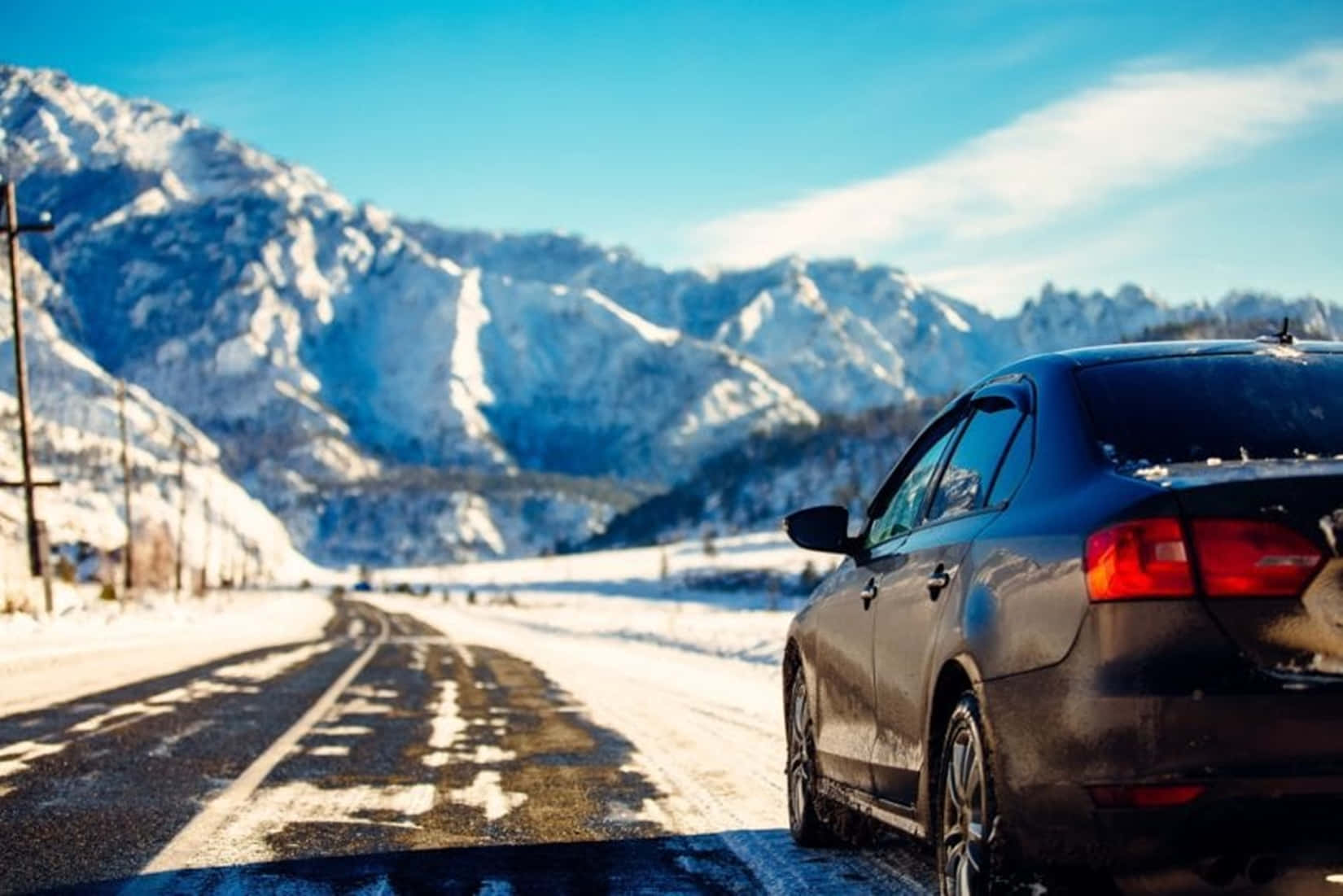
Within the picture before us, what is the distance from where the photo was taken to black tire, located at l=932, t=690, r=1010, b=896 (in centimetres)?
394

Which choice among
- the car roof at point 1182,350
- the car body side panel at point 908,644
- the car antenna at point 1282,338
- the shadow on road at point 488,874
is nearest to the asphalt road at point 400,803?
the shadow on road at point 488,874

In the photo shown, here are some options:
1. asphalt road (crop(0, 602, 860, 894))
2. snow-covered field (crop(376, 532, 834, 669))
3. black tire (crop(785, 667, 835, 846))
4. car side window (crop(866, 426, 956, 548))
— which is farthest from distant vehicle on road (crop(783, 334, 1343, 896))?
snow-covered field (crop(376, 532, 834, 669))

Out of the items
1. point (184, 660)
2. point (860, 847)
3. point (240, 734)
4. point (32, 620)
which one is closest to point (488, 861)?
point (860, 847)

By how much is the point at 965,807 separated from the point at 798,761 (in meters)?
2.48

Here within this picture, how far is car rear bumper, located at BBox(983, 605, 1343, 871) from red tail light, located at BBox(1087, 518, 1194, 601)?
0.06m

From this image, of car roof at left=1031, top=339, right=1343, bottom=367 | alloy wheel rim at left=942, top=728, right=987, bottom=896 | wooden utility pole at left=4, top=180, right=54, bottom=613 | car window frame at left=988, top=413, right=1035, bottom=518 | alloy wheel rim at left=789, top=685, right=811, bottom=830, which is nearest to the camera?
alloy wheel rim at left=942, top=728, right=987, bottom=896

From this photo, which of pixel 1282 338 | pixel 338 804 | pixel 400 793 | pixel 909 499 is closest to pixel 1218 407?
pixel 1282 338

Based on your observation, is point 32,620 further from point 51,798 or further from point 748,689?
point 51,798

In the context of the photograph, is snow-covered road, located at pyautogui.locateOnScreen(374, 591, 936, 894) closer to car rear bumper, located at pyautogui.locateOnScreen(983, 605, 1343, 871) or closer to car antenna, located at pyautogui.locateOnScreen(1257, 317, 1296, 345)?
car rear bumper, located at pyautogui.locateOnScreen(983, 605, 1343, 871)

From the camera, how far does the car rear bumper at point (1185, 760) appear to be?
11.0 ft

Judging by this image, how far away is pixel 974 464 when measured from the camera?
197 inches

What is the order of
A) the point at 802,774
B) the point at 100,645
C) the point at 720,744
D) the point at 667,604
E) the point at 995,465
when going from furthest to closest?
1. the point at 667,604
2. the point at 100,645
3. the point at 720,744
4. the point at 802,774
5. the point at 995,465

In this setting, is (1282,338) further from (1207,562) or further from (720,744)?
(720,744)

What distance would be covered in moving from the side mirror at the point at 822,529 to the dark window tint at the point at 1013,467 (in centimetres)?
146
